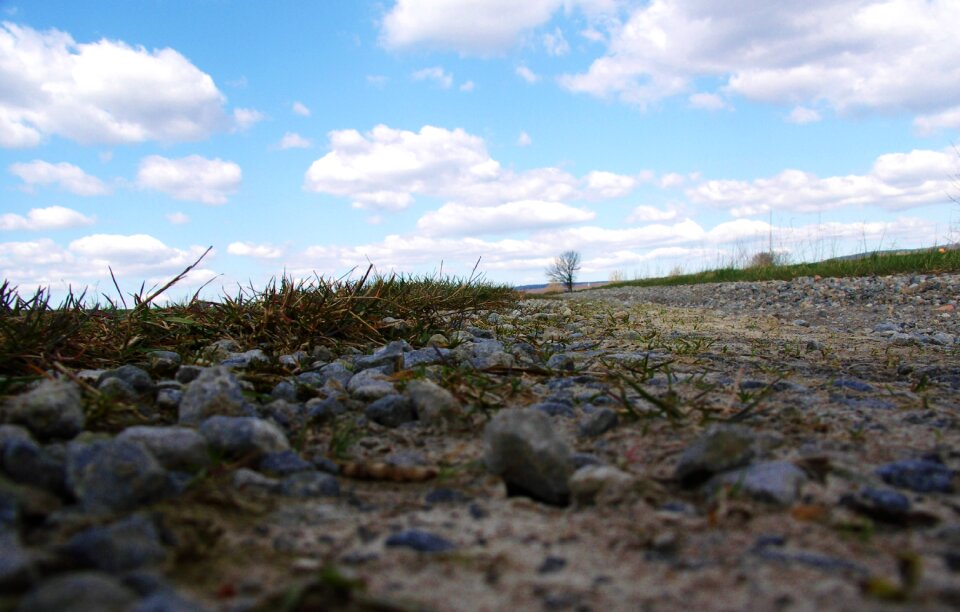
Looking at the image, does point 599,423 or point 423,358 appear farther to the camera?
point 423,358

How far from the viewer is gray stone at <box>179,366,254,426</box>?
68.1 inches

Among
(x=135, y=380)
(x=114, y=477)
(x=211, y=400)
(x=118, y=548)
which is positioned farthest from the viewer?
(x=135, y=380)

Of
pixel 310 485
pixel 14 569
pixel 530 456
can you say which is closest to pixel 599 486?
pixel 530 456

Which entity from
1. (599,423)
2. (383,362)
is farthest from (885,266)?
(599,423)

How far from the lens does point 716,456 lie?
1.35 metres

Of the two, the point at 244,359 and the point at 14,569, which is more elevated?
the point at 244,359

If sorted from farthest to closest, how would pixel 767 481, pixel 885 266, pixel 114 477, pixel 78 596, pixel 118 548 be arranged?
pixel 885 266 < pixel 767 481 < pixel 114 477 < pixel 118 548 < pixel 78 596

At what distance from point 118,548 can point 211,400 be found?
31.2 inches

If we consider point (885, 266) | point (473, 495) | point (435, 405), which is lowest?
point (473, 495)

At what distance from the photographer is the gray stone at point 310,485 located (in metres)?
1.35

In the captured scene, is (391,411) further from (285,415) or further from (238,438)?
(238,438)

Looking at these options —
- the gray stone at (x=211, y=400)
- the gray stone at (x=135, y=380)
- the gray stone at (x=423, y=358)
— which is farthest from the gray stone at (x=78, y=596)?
the gray stone at (x=423, y=358)

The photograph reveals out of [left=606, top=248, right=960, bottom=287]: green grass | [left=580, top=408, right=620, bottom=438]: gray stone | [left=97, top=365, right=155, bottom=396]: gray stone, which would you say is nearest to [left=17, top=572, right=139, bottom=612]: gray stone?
[left=580, top=408, right=620, bottom=438]: gray stone

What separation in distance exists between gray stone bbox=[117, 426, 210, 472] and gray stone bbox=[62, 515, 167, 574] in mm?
337
